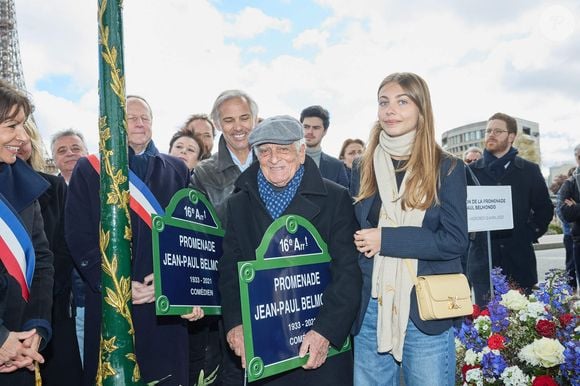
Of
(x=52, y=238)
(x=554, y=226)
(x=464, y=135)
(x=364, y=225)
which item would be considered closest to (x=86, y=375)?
(x=52, y=238)

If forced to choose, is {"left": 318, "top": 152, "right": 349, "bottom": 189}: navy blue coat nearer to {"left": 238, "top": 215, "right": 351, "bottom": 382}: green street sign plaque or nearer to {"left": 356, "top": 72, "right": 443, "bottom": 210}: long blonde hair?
{"left": 356, "top": 72, "right": 443, "bottom": 210}: long blonde hair

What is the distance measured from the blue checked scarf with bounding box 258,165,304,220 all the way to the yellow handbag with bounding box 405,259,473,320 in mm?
731

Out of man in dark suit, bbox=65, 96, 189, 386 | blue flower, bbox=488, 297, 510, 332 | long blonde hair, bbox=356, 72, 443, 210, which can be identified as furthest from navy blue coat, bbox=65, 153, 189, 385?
blue flower, bbox=488, 297, 510, 332

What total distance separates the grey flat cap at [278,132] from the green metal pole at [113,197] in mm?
833

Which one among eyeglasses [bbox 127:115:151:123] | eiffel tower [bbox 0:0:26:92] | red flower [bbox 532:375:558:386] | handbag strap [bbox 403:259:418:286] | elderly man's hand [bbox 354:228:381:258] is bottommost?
red flower [bbox 532:375:558:386]

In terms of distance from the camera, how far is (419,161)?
2.75 metres

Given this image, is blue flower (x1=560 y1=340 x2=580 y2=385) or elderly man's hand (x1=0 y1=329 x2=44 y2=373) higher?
elderly man's hand (x1=0 y1=329 x2=44 y2=373)

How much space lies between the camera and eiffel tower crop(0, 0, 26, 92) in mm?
58406

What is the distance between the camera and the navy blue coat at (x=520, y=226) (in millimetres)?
5914

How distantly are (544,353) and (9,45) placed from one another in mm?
67758

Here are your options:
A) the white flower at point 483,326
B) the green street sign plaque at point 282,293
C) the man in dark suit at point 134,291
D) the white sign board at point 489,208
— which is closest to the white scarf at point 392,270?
the green street sign plaque at point 282,293

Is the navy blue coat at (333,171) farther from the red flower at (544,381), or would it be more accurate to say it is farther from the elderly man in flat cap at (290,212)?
the red flower at (544,381)

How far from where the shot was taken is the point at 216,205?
12.1 ft

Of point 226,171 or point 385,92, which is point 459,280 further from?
point 226,171
